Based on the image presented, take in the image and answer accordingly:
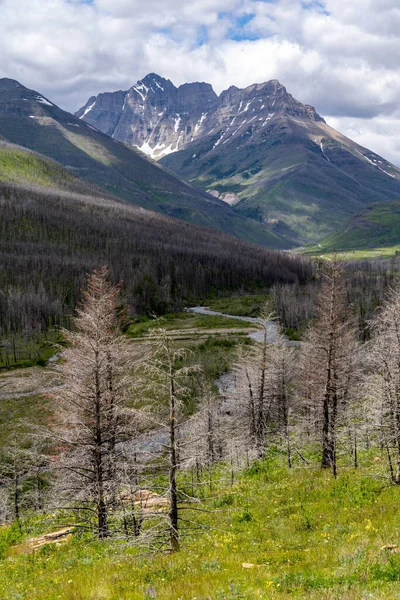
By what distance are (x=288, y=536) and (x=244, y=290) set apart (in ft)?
599

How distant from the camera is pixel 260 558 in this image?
41.1 ft

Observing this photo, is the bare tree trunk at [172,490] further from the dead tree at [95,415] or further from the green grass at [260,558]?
the dead tree at [95,415]

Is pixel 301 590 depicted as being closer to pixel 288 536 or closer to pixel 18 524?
pixel 288 536

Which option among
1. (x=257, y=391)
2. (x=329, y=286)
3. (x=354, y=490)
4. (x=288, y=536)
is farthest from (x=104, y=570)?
(x=257, y=391)

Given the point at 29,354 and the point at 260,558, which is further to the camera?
the point at 29,354

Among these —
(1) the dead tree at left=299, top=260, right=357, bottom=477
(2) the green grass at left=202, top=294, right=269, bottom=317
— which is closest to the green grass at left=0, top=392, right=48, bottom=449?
(1) the dead tree at left=299, top=260, right=357, bottom=477

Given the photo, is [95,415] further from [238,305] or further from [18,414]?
[238,305]

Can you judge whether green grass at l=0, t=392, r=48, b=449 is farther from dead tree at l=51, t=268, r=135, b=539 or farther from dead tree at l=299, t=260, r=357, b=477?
dead tree at l=299, t=260, r=357, b=477

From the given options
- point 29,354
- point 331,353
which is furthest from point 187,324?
point 331,353

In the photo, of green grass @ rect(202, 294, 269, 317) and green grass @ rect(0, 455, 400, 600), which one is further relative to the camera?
green grass @ rect(202, 294, 269, 317)

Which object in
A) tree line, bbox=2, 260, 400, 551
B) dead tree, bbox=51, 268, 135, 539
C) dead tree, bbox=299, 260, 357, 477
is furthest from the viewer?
dead tree, bbox=299, 260, 357, 477

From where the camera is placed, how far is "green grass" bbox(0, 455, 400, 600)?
31.4ft

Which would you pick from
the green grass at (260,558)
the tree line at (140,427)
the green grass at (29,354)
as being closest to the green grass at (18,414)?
Answer: the tree line at (140,427)

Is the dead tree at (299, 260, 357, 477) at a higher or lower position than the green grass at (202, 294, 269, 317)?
higher
